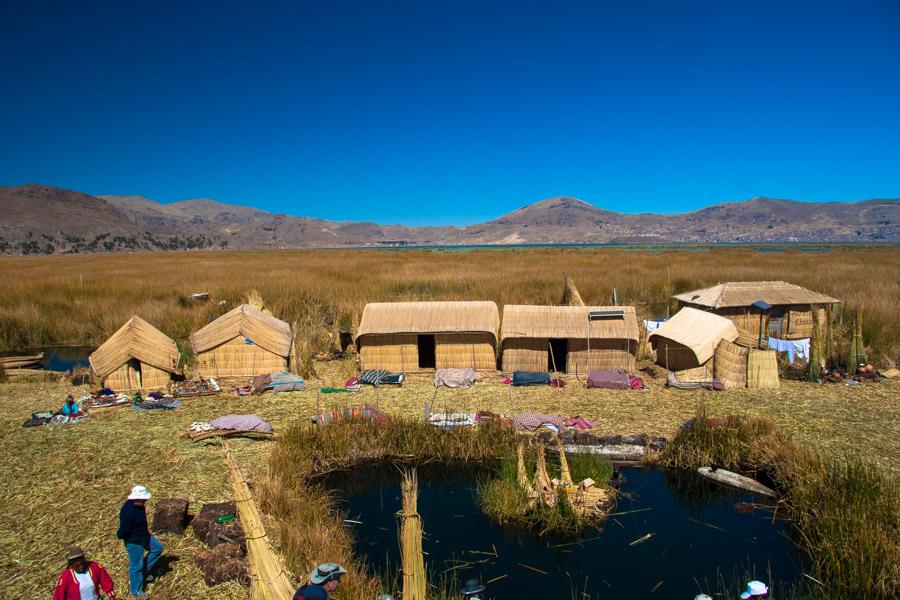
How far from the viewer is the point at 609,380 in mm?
12414

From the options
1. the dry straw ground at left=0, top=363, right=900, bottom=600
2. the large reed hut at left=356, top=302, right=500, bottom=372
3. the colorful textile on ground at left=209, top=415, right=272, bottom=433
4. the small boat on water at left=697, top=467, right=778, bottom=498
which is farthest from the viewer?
the large reed hut at left=356, top=302, right=500, bottom=372

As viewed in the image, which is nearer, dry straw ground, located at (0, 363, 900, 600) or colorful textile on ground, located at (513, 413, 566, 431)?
dry straw ground, located at (0, 363, 900, 600)

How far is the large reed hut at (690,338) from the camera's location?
503 inches

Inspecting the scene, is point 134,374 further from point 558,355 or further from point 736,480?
point 736,480

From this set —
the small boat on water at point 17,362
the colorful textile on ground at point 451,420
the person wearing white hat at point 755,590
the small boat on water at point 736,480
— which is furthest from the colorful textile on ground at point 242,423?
the small boat on water at point 17,362

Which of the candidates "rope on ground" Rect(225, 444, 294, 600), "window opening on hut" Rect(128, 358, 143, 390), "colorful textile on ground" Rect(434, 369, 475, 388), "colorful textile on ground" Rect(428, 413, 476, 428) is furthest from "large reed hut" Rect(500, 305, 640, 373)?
"rope on ground" Rect(225, 444, 294, 600)

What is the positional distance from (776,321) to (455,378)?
10.3 m

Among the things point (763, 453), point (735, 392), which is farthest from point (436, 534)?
point (735, 392)

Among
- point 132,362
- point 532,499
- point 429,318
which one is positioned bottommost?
point 532,499

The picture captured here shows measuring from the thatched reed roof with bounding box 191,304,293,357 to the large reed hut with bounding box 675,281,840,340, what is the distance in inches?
479

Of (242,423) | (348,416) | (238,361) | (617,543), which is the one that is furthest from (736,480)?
(238,361)

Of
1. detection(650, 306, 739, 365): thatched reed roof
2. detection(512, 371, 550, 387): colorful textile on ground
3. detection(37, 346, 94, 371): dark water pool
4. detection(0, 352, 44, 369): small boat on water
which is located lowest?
detection(512, 371, 550, 387): colorful textile on ground

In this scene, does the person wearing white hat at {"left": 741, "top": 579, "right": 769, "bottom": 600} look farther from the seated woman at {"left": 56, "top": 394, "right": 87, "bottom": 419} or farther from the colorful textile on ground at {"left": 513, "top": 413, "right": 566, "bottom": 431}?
the seated woman at {"left": 56, "top": 394, "right": 87, "bottom": 419}

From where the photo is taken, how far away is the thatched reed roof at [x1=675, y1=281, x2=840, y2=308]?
15.8 m
